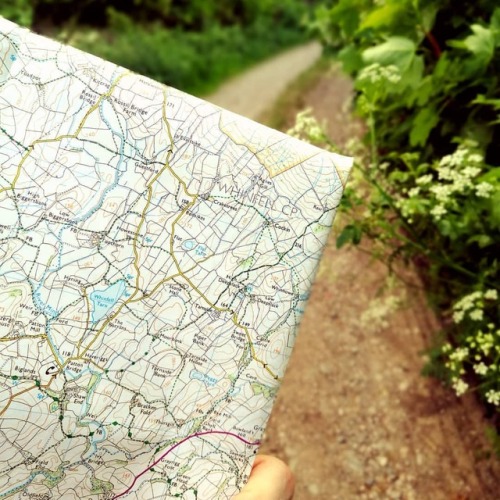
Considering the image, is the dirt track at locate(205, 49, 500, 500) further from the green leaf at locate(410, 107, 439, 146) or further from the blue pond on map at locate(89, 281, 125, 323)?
the blue pond on map at locate(89, 281, 125, 323)

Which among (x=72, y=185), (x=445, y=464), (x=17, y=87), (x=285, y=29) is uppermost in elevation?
(x=285, y=29)

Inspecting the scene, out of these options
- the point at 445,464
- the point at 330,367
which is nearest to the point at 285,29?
the point at 330,367

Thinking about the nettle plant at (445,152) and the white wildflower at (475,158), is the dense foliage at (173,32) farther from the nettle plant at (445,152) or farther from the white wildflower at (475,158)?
the white wildflower at (475,158)

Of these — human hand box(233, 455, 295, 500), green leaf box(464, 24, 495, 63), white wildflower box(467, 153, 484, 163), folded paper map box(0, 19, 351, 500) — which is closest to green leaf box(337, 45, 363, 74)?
green leaf box(464, 24, 495, 63)

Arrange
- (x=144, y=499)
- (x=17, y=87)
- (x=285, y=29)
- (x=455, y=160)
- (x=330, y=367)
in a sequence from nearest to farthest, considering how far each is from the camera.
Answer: (x=17, y=87)
(x=144, y=499)
(x=455, y=160)
(x=330, y=367)
(x=285, y=29)

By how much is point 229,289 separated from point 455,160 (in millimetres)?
970

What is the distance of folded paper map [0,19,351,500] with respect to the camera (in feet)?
4.25

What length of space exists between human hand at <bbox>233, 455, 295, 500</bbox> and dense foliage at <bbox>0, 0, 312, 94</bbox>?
4.79 metres

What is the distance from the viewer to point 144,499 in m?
1.41

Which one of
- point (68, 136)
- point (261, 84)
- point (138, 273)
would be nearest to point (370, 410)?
point (138, 273)

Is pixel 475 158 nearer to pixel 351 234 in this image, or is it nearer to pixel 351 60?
pixel 351 234

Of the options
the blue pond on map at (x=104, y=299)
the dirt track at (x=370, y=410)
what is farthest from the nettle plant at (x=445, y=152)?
the blue pond on map at (x=104, y=299)

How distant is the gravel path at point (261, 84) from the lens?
5.32 meters

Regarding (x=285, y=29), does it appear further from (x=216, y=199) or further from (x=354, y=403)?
(x=216, y=199)
